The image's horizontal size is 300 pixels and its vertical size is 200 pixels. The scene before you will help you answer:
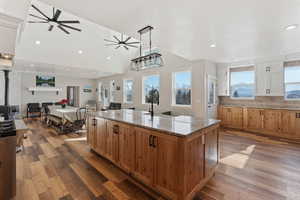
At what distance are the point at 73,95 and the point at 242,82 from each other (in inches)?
457

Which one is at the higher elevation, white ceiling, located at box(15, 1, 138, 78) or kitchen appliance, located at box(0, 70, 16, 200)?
white ceiling, located at box(15, 1, 138, 78)

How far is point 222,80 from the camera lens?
593 cm

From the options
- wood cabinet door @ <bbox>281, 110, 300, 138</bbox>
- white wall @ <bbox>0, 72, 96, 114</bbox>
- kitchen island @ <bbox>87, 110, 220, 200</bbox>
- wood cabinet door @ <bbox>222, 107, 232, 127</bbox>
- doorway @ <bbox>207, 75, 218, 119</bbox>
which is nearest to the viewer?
kitchen island @ <bbox>87, 110, 220, 200</bbox>

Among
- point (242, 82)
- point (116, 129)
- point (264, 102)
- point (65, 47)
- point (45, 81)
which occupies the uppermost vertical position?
point (65, 47)

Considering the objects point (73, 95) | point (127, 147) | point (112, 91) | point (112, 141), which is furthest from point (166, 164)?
point (73, 95)

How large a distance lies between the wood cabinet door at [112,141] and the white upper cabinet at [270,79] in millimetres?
5402

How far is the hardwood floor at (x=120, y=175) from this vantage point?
1.94 m

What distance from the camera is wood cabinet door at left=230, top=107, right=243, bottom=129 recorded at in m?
5.36

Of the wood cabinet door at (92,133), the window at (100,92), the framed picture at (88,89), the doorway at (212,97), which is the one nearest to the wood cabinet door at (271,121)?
the doorway at (212,97)

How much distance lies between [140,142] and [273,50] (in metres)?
4.99

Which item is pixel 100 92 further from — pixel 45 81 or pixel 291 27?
pixel 291 27

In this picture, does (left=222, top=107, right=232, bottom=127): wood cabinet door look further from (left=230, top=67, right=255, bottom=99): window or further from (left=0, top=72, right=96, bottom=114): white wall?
(left=0, top=72, right=96, bottom=114): white wall

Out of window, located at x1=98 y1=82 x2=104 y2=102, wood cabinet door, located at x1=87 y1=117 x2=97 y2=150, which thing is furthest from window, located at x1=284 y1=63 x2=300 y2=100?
window, located at x1=98 y1=82 x2=104 y2=102

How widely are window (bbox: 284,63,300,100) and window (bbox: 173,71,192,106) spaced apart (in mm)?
3187
